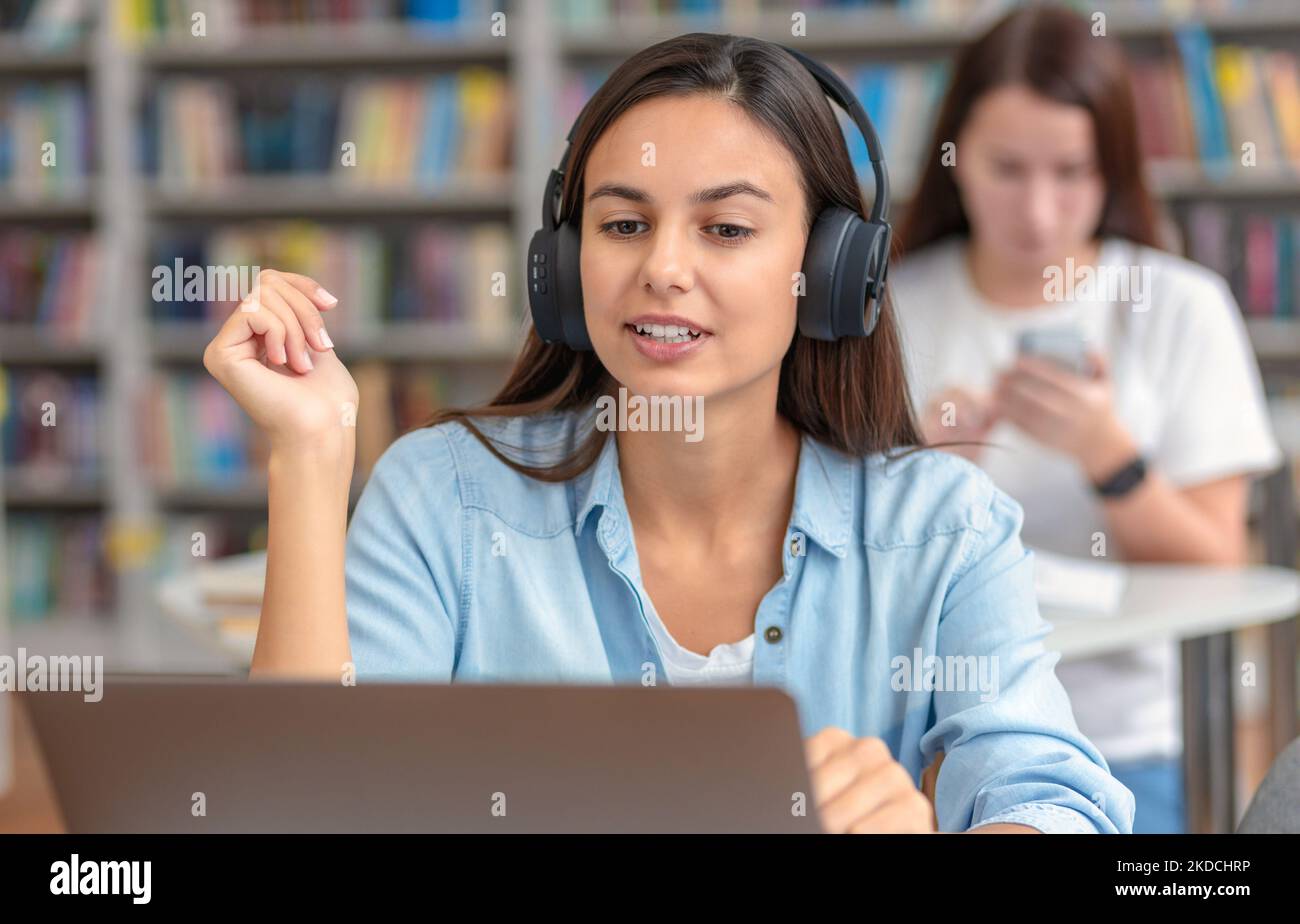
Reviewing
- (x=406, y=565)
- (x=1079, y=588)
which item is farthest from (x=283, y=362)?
(x=1079, y=588)

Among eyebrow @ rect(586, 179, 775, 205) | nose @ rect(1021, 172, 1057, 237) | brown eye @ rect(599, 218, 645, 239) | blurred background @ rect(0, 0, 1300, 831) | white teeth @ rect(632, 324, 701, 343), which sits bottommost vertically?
white teeth @ rect(632, 324, 701, 343)

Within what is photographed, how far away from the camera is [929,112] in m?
3.25

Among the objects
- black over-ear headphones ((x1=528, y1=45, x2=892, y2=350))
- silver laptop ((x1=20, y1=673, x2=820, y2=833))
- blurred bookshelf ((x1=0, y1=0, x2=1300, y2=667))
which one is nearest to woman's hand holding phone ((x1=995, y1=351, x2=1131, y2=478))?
black over-ear headphones ((x1=528, y1=45, x2=892, y2=350))

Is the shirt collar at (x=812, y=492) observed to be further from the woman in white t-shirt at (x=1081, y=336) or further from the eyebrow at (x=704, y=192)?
the woman in white t-shirt at (x=1081, y=336)

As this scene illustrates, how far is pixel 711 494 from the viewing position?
1114 mm

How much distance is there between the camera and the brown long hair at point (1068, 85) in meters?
1.93

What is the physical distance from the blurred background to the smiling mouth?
233 centimetres

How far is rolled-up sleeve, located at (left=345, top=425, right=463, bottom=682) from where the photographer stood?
0.99 m

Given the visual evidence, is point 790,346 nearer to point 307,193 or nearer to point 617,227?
point 617,227

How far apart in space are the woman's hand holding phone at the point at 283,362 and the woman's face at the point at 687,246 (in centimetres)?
21

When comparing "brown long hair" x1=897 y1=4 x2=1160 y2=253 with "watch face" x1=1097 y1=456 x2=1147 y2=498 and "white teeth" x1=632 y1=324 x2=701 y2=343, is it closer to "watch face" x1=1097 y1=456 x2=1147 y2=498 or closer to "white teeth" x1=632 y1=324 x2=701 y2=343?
"watch face" x1=1097 y1=456 x2=1147 y2=498

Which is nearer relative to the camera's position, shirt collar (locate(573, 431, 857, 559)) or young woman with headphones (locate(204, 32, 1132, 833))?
young woman with headphones (locate(204, 32, 1132, 833))

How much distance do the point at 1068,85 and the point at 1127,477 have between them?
1.82 feet

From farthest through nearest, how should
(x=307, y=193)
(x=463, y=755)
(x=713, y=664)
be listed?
(x=307, y=193) < (x=713, y=664) < (x=463, y=755)
